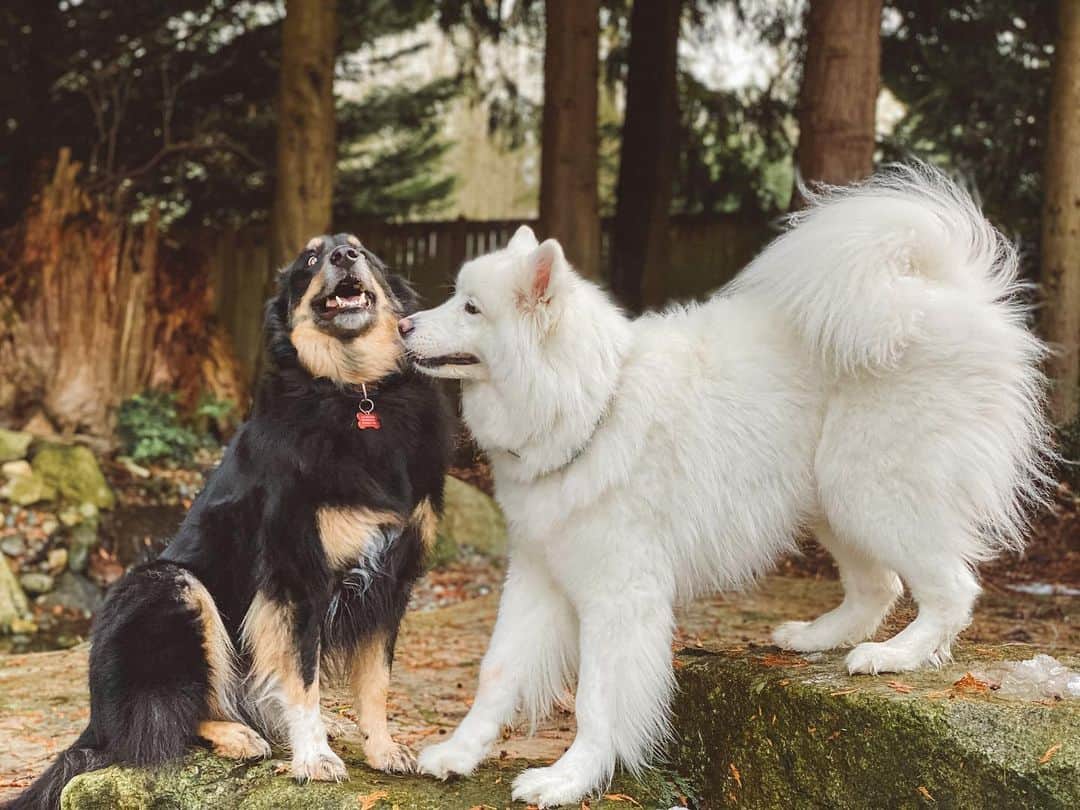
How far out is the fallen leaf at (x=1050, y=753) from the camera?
2.93 m

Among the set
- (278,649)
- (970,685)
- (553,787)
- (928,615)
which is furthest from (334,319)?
(970,685)

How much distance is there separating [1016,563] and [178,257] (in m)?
8.35

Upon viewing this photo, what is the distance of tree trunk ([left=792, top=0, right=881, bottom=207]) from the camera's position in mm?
6449

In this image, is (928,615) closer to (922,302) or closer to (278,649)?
(922,302)

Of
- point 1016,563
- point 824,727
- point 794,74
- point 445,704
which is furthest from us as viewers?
point 794,74

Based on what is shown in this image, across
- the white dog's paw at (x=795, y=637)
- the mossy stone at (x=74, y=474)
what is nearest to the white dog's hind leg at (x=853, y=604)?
the white dog's paw at (x=795, y=637)

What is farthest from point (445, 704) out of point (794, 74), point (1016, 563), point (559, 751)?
point (794, 74)

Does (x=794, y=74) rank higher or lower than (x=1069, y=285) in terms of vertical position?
higher

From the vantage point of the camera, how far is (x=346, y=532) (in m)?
3.44

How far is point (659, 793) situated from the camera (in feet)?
11.5

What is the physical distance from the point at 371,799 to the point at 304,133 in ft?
21.0

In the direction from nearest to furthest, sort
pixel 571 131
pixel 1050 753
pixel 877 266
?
pixel 1050 753
pixel 877 266
pixel 571 131

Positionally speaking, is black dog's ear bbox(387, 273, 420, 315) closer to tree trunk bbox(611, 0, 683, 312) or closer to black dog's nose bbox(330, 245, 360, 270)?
black dog's nose bbox(330, 245, 360, 270)

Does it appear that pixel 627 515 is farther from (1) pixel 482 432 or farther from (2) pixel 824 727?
(2) pixel 824 727
